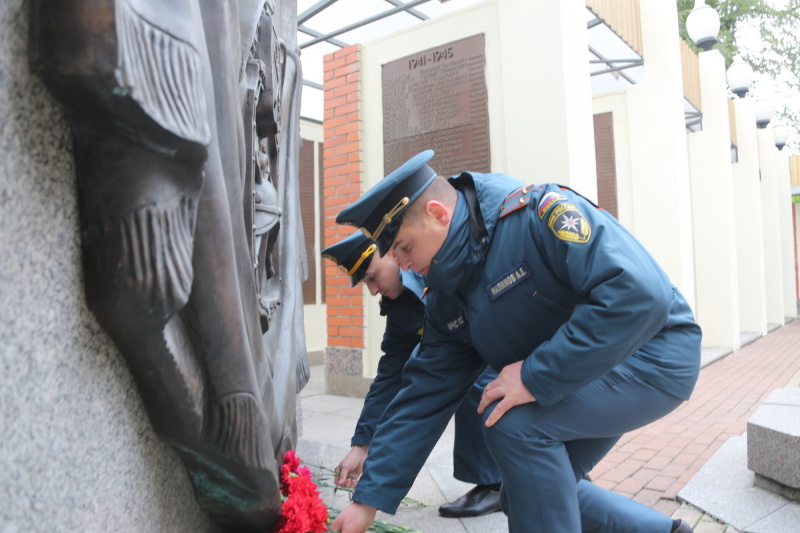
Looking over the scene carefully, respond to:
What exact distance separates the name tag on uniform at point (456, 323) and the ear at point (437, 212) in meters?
0.30

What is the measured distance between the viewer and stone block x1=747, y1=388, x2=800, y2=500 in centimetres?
268

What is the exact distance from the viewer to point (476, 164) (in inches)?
186

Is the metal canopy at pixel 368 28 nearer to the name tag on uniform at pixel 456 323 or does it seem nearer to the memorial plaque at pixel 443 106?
the memorial plaque at pixel 443 106

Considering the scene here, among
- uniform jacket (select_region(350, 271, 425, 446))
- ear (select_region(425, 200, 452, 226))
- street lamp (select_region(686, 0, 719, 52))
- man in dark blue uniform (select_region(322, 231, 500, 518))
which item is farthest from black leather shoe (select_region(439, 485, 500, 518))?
street lamp (select_region(686, 0, 719, 52))

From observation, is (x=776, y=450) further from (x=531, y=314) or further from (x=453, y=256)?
(x=453, y=256)

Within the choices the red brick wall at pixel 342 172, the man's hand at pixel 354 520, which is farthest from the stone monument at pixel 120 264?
the red brick wall at pixel 342 172

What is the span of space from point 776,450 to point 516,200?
187 centimetres

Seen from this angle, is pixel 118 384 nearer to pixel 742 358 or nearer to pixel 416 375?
pixel 416 375

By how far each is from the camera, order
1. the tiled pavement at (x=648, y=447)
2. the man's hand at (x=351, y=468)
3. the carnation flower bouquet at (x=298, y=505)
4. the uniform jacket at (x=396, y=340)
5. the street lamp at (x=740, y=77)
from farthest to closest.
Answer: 1. the street lamp at (x=740, y=77)
2. the tiled pavement at (x=648, y=447)
3. the uniform jacket at (x=396, y=340)
4. the man's hand at (x=351, y=468)
5. the carnation flower bouquet at (x=298, y=505)

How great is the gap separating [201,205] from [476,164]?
3966 millimetres

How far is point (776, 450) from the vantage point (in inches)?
109

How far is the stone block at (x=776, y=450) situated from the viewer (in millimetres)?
2678

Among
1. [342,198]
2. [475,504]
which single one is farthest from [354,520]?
[342,198]

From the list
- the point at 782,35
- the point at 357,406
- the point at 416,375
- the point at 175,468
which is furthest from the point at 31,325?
the point at 782,35
